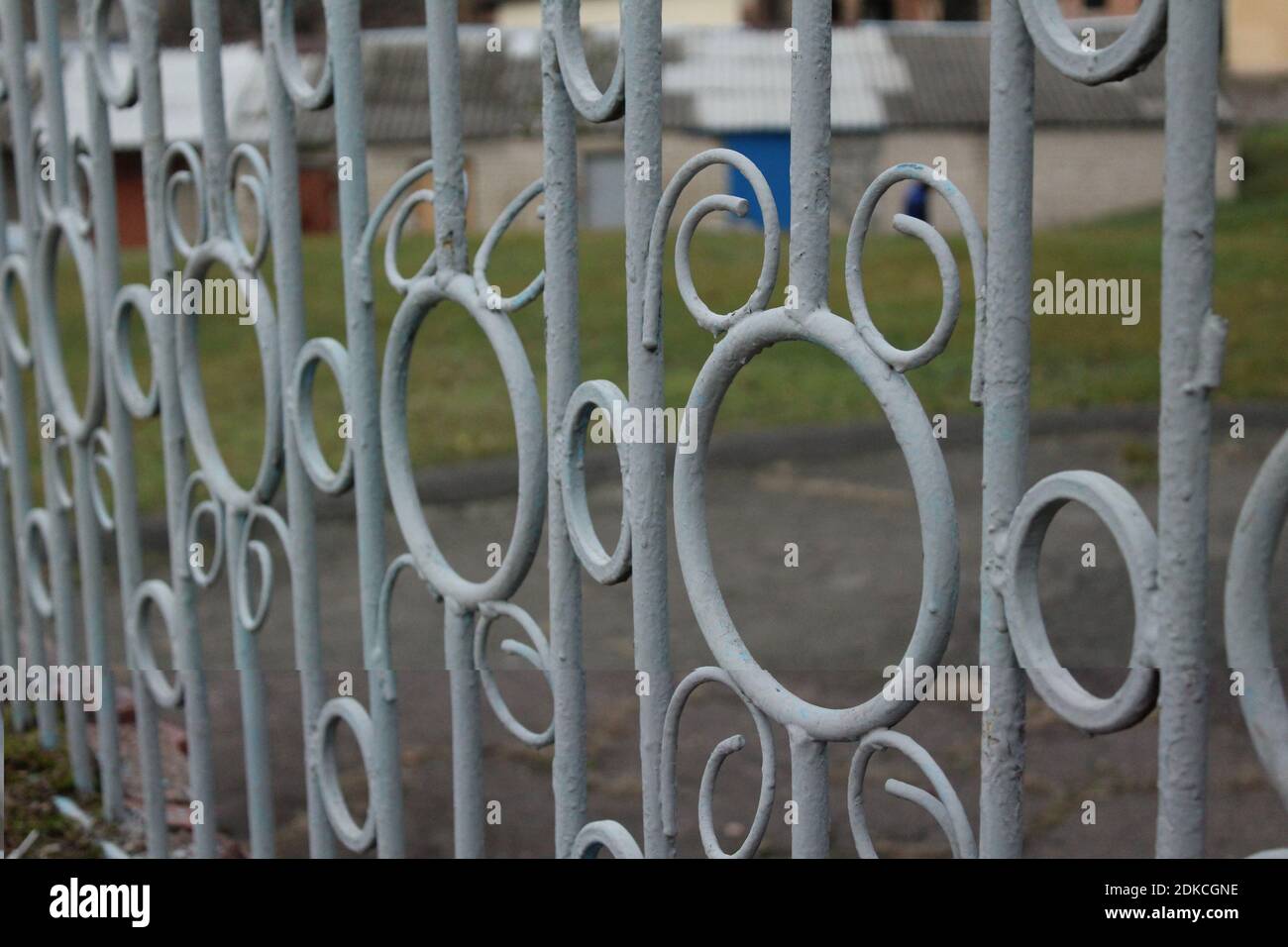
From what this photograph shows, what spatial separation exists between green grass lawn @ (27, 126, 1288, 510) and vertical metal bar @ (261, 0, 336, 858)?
139 inches

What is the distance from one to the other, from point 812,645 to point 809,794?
3.27 m

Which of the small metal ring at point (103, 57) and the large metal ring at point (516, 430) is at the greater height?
the small metal ring at point (103, 57)

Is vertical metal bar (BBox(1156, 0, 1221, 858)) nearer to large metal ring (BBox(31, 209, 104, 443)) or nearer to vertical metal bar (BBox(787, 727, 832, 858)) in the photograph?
vertical metal bar (BBox(787, 727, 832, 858))

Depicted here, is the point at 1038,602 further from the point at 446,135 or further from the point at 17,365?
the point at 17,365

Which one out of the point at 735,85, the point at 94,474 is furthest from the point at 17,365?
the point at 735,85

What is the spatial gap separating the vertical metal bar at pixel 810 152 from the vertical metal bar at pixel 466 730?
2.04 ft

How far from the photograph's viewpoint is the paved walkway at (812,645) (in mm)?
3229

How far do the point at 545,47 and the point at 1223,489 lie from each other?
17.3ft

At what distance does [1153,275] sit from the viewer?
12539mm

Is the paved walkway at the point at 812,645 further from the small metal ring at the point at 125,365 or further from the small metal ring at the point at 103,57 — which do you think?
the small metal ring at the point at 103,57

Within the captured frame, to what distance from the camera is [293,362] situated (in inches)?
73.2

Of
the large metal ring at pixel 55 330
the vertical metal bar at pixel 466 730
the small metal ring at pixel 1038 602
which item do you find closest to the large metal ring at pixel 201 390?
the large metal ring at pixel 55 330

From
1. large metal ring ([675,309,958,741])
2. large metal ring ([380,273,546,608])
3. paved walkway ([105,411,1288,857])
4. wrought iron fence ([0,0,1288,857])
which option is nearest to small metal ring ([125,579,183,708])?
wrought iron fence ([0,0,1288,857])
